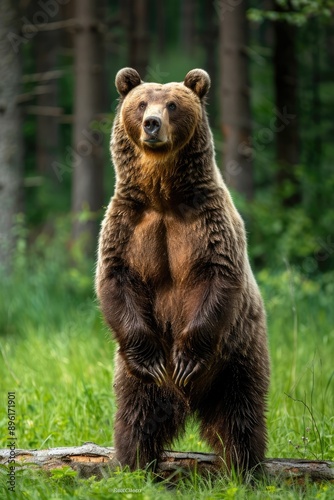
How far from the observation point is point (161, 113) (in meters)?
4.51

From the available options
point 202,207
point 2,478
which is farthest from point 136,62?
point 2,478

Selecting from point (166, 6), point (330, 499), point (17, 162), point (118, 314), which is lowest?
point (330, 499)

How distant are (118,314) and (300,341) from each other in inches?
120

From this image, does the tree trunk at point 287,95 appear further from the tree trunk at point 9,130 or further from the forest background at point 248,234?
the tree trunk at point 9,130

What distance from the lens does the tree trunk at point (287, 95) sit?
39.9 ft

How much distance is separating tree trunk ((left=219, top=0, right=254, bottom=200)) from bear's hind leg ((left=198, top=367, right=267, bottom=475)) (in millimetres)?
5448

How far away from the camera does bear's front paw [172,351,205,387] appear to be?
468cm

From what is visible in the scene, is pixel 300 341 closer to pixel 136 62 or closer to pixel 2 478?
pixel 2 478

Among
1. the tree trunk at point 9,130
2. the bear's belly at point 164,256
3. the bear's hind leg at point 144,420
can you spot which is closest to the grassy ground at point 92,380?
the bear's hind leg at point 144,420

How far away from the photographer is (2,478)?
407 cm

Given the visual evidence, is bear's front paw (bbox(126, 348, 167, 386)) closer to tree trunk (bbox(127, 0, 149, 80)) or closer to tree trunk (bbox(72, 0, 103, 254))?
tree trunk (bbox(72, 0, 103, 254))

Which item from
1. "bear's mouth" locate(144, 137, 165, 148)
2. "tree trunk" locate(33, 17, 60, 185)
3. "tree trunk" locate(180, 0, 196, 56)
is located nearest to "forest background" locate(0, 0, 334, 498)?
"bear's mouth" locate(144, 137, 165, 148)

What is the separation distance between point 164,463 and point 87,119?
7.46 m

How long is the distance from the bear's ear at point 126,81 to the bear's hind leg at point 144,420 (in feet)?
5.59
